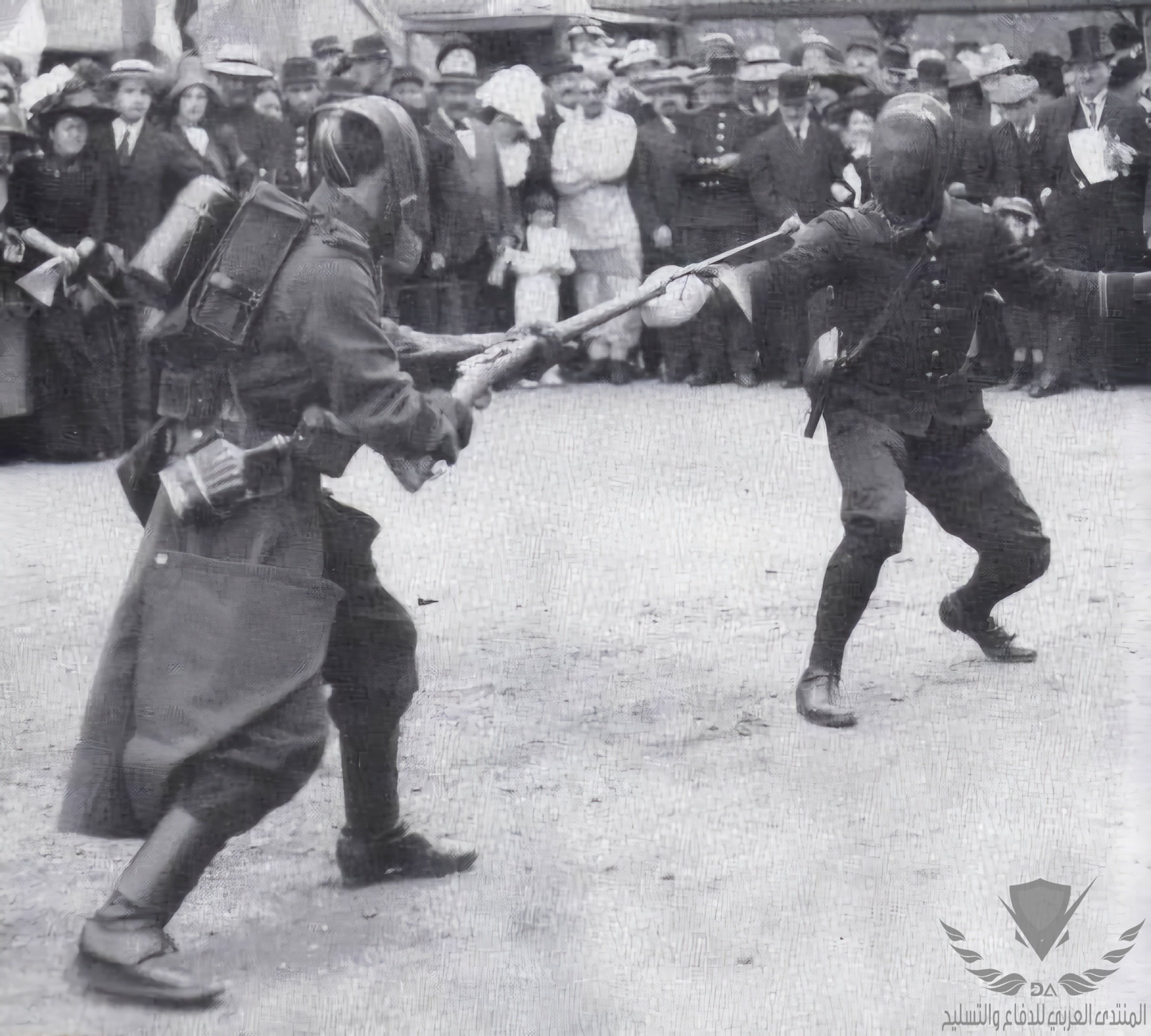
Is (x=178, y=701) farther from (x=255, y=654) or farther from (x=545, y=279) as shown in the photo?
(x=545, y=279)

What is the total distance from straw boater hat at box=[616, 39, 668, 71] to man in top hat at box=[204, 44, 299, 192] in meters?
2.53

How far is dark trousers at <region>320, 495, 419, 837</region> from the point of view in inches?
109

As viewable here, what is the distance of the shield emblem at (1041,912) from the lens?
8.87 ft

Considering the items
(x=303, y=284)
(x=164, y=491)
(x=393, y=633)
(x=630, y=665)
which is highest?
(x=303, y=284)

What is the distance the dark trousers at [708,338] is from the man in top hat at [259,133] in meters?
1.42

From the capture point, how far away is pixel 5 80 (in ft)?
13.6

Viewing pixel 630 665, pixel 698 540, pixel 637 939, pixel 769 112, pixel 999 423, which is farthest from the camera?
pixel 769 112

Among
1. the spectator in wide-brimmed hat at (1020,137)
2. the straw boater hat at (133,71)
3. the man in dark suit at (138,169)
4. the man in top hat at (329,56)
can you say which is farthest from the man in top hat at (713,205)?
the straw boater hat at (133,71)

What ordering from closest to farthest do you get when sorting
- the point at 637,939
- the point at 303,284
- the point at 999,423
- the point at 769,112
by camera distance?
the point at 303,284
the point at 637,939
the point at 999,423
the point at 769,112

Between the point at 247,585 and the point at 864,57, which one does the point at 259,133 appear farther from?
the point at 864,57

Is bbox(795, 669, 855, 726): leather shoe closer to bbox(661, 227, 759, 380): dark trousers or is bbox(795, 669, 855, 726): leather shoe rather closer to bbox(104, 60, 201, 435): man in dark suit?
bbox(661, 227, 759, 380): dark trousers

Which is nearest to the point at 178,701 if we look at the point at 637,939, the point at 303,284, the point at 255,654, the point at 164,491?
the point at 255,654

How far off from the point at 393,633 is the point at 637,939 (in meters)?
0.65

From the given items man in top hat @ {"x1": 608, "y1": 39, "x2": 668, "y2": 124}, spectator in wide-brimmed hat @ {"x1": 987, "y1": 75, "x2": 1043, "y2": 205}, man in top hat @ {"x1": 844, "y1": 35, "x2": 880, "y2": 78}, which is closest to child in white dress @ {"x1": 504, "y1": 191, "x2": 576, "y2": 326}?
man in top hat @ {"x1": 608, "y1": 39, "x2": 668, "y2": 124}
